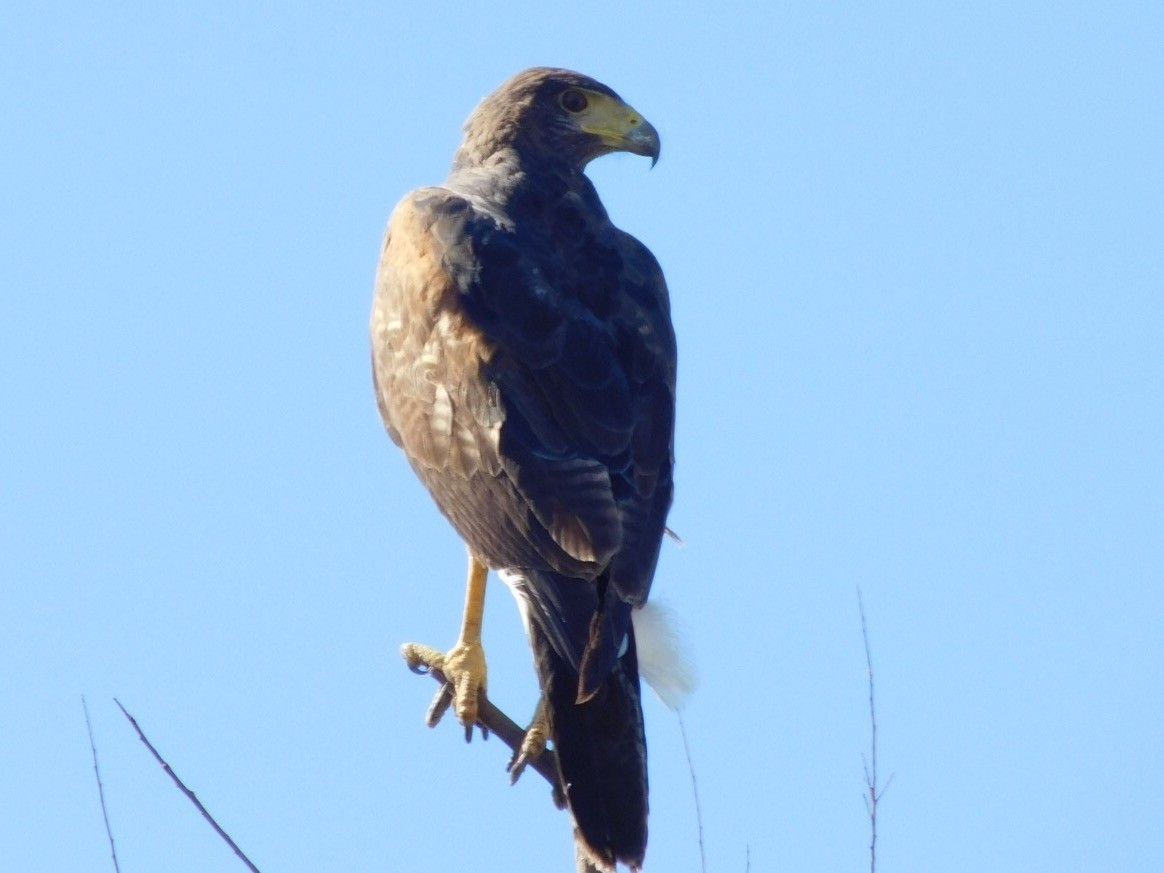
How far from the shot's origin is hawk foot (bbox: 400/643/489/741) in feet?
19.8

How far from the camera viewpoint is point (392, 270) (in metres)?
6.68

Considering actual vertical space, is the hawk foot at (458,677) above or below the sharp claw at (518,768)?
above

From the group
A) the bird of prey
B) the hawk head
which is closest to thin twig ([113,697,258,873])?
the bird of prey

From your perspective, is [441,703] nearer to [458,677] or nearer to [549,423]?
[458,677]

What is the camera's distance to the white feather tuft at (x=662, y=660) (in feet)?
20.7

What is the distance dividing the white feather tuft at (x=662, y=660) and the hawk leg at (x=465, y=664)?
20.6 inches

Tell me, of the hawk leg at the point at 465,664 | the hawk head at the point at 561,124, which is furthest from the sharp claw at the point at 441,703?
the hawk head at the point at 561,124

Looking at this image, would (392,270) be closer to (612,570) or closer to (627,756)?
(612,570)

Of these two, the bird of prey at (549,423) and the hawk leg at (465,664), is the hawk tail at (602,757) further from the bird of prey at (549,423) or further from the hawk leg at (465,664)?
the hawk leg at (465,664)

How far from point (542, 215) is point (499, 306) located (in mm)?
744

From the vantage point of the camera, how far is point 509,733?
587cm

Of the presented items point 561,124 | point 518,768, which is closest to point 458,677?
point 518,768

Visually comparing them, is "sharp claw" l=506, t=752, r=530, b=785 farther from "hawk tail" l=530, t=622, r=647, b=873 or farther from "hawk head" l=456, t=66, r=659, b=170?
"hawk head" l=456, t=66, r=659, b=170

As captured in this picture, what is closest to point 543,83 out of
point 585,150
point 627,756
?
point 585,150
